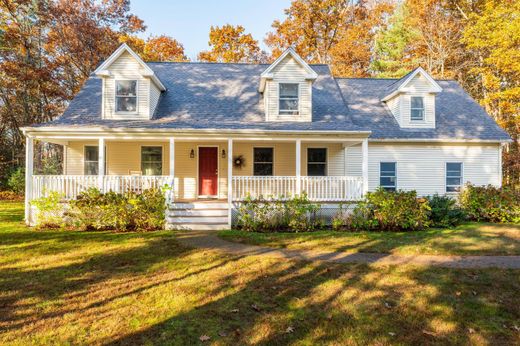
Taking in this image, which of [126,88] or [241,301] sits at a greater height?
[126,88]

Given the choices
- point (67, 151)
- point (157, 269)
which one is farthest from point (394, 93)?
point (67, 151)

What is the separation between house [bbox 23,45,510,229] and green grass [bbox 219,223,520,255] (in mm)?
1925

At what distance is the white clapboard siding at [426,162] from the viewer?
46.7 ft

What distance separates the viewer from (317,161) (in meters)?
14.1

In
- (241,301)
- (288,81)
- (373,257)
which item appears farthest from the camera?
(288,81)

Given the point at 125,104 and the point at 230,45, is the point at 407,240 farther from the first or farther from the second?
the point at 230,45

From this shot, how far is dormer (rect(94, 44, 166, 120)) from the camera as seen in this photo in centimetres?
1238

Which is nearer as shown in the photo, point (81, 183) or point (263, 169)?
point (81, 183)

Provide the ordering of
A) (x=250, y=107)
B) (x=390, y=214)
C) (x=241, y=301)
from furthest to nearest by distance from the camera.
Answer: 1. (x=250, y=107)
2. (x=390, y=214)
3. (x=241, y=301)

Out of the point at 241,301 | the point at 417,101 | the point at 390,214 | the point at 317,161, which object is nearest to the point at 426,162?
the point at 417,101

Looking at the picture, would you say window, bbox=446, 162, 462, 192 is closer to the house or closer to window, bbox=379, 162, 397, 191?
the house

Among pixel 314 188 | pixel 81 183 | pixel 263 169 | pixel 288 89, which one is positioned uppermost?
pixel 288 89

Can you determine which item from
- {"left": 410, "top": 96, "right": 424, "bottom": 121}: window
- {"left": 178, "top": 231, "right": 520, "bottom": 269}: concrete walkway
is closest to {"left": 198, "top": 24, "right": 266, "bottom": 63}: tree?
{"left": 410, "top": 96, "right": 424, "bottom": 121}: window

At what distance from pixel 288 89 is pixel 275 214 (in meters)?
5.35
